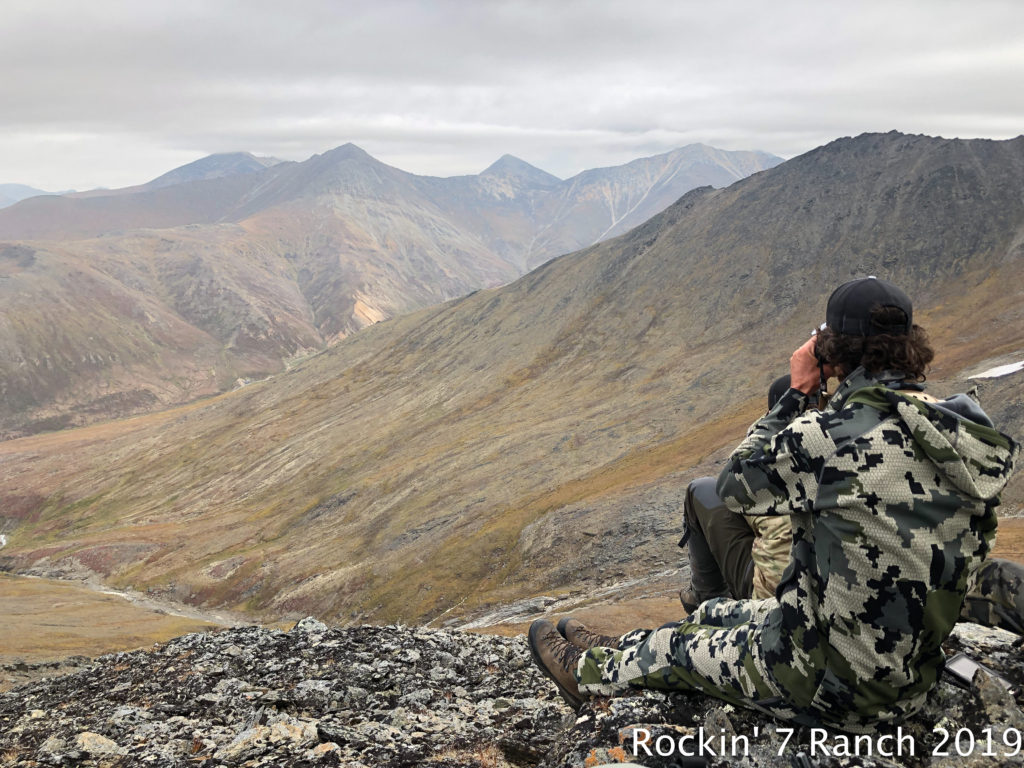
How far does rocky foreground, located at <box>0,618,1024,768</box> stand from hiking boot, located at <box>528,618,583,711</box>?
0.94ft

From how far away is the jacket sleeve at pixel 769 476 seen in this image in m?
4.20

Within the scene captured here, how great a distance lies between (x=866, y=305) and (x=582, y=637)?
380cm

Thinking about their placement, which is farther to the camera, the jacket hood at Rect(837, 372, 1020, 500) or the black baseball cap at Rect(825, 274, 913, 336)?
the black baseball cap at Rect(825, 274, 913, 336)

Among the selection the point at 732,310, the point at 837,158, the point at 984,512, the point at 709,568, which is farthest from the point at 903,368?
the point at 837,158

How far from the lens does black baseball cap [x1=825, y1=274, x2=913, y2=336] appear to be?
14.5 ft

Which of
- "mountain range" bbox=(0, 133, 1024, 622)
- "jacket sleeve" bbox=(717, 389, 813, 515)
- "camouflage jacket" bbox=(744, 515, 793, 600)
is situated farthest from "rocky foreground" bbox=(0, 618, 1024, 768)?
"mountain range" bbox=(0, 133, 1024, 622)

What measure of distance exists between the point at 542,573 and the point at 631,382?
33.6m

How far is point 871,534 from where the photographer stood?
13.0 feet

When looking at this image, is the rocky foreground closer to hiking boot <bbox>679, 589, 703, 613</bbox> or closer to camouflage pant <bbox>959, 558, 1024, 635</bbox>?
camouflage pant <bbox>959, 558, 1024, 635</bbox>

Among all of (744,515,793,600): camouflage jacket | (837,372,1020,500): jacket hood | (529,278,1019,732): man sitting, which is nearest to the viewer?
(837,372,1020,500): jacket hood

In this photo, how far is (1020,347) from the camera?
4144 centimetres

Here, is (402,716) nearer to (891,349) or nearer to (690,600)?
(690,600)

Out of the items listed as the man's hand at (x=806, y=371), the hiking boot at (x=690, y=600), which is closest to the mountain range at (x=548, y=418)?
the hiking boot at (x=690, y=600)

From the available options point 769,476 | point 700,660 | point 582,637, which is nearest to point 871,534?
point 769,476
